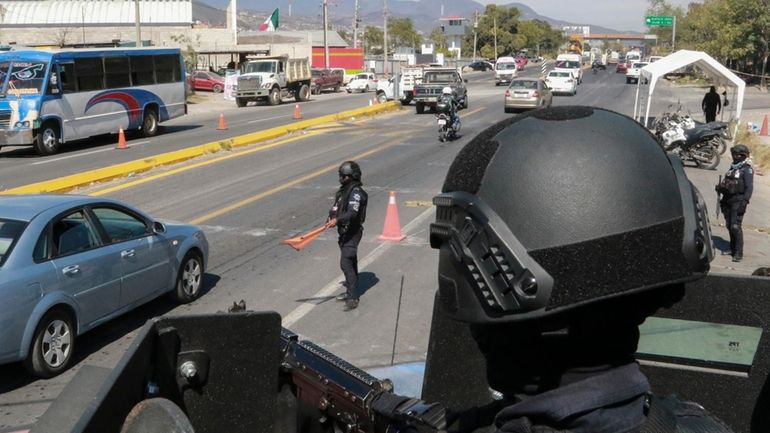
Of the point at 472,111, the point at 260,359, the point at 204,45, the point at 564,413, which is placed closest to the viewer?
the point at 564,413

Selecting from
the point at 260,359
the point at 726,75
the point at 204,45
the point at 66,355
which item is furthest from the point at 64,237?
the point at 204,45

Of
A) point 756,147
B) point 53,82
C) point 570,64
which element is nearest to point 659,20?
point 570,64

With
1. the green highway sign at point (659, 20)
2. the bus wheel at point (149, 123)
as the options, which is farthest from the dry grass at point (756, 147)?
the green highway sign at point (659, 20)

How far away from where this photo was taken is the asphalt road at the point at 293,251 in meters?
7.31

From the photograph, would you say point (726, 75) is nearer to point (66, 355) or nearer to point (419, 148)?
point (419, 148)

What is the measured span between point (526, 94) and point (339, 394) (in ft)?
105

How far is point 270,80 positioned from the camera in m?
41.2

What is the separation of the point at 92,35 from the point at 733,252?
2567 inches

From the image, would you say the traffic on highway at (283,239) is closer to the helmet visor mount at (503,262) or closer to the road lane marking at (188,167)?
the helmet visor mount at (503,262)

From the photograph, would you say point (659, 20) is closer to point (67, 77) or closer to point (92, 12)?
point (92, 12)

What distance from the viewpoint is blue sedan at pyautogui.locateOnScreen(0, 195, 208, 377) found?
6473 mm

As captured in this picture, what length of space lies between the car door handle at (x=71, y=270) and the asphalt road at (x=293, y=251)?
81cm

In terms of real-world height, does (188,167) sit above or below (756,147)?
below

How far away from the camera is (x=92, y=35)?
6700 cm
